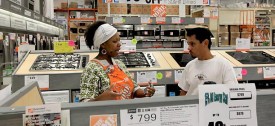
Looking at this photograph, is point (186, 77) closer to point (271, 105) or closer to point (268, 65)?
point (268, 65)

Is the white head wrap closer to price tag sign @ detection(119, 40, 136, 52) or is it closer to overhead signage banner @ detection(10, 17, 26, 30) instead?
price tag sign @ detection(119, 40, 136, 52)

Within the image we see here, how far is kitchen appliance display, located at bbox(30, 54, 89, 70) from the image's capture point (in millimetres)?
3070

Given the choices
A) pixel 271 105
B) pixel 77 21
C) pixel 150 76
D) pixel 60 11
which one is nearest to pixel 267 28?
pixel 77 21

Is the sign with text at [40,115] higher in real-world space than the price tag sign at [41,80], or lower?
higher

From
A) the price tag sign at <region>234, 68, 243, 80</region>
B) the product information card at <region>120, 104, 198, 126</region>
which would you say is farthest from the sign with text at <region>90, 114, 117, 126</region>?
the price tag sign at <region>234, 68, 243, 80</region>

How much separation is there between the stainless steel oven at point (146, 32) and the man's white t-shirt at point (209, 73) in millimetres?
4886

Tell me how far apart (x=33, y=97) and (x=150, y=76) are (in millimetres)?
1734

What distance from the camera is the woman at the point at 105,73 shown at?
2.09 meters

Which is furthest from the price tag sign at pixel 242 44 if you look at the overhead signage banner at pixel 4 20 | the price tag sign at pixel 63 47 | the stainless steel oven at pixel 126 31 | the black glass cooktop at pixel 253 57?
the stainless steel oven at pixel 126 31

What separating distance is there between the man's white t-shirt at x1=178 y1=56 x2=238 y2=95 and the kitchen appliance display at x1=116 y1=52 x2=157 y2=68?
731 mm

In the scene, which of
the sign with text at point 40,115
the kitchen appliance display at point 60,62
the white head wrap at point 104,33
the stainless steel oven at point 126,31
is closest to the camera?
the sign with text at point 40,115

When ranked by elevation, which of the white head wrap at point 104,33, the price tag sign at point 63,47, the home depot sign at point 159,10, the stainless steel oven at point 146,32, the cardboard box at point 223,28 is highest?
the home depot sign at point 159,10

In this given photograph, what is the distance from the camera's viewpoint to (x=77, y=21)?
500 inches

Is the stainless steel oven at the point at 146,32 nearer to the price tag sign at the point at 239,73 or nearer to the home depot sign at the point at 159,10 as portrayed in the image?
the home depot sign at the point at 159,10
